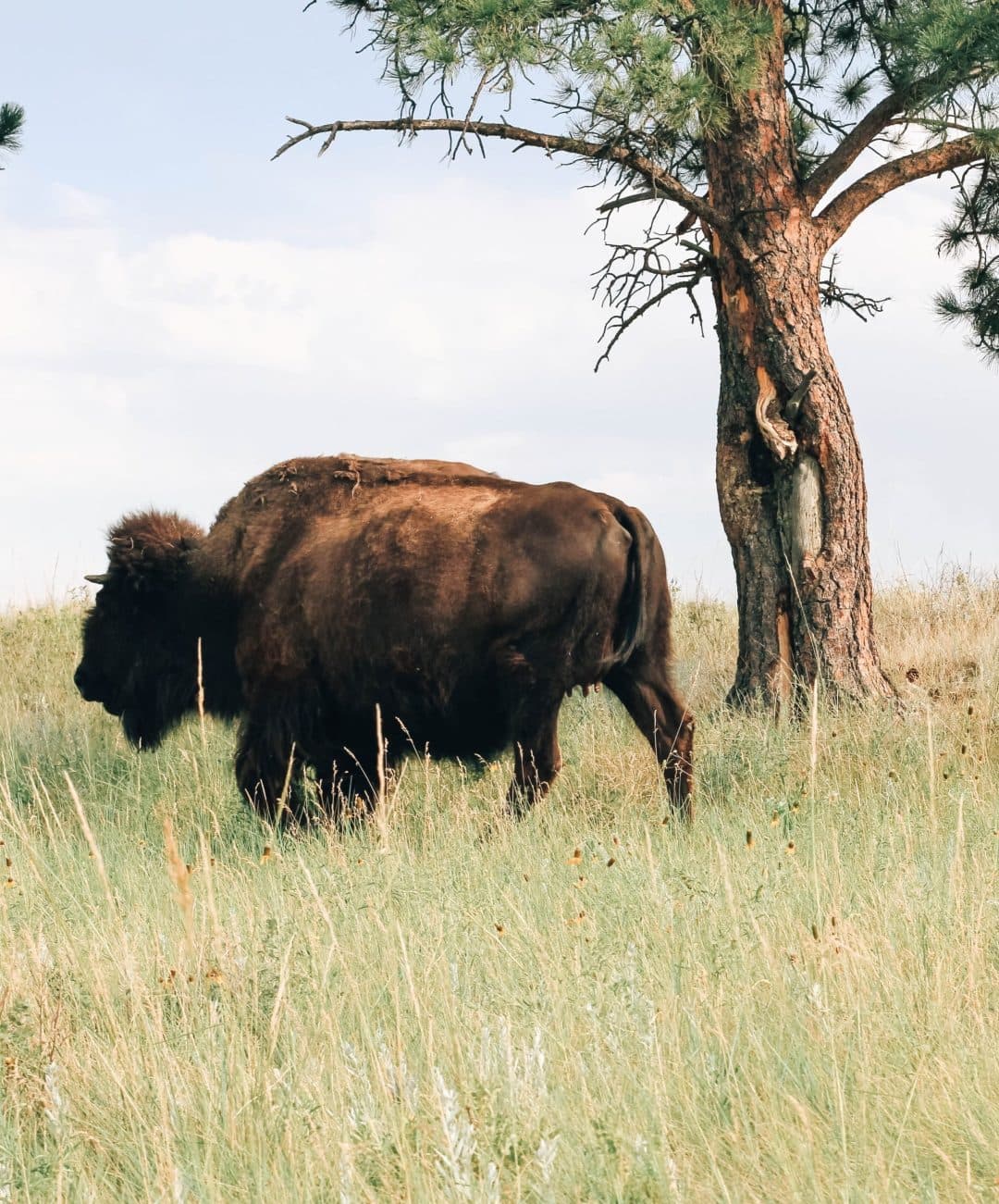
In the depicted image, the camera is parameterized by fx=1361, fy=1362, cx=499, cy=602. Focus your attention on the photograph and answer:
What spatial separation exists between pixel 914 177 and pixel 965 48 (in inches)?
50.9

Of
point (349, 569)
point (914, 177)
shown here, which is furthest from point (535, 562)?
point (914, 177)

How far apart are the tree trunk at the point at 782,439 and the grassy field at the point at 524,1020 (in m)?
2.78

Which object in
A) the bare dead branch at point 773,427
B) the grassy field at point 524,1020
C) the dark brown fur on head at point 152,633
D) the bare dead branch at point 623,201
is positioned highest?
the bare dead branch at point 623,201

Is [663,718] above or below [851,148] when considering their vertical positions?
below

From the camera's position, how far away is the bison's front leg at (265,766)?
6.68 meters

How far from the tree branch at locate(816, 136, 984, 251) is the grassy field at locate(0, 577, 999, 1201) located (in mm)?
4525

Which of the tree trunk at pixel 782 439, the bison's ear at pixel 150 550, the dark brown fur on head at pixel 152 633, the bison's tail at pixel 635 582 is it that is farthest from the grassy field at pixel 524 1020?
the tree trunk at pixel 782 439

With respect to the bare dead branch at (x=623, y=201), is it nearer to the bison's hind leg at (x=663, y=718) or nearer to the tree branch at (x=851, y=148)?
the tree branch at (x=851, y=148)

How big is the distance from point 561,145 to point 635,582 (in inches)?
137

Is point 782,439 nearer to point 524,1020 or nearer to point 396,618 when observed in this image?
point 396,618

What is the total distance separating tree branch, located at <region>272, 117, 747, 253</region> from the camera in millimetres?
8234

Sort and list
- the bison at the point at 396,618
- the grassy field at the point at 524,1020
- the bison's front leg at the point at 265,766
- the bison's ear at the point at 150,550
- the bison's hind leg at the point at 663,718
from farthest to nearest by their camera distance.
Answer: the bison's ear at the point at 150,550
the bison's front leg at the point at 265,766
the bison's hind leg at the point at 663,718
the bison at the point at 396,618
the grassy field at the point at 524,1020

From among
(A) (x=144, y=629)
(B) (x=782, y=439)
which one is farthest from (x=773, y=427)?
(A) (x=144, y=629)

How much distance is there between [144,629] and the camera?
7.39 m
